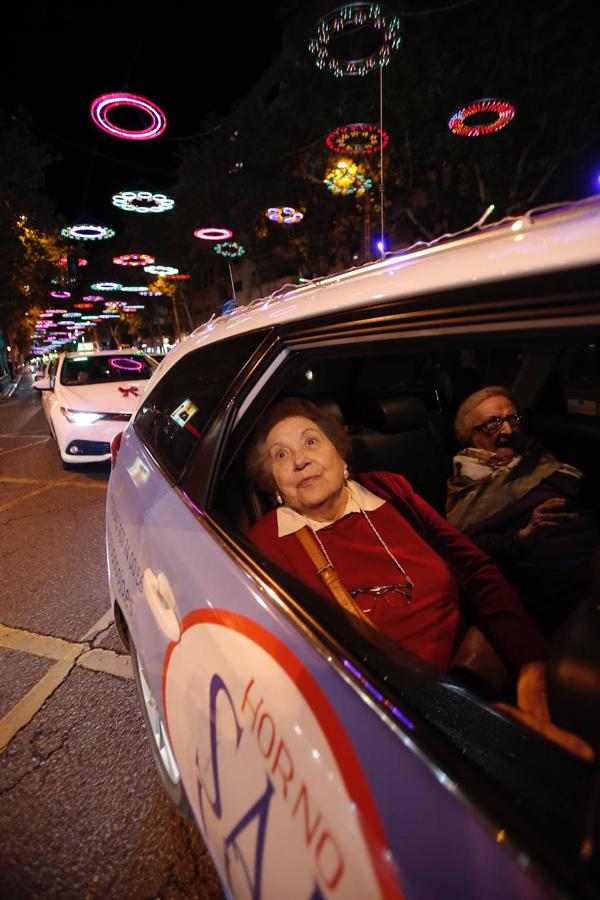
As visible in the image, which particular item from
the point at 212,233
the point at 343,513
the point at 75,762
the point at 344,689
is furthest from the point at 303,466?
the point at 212,233

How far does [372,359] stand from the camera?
295 centimetres

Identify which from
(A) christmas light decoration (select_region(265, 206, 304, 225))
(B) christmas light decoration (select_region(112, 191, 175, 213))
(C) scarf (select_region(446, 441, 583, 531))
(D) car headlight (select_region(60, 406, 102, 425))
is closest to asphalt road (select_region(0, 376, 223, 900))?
(C) scarf (select_region(446, 441, 583, 531))

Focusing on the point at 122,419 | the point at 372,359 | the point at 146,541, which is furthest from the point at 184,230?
the point at 146,541

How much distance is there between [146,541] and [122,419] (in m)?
4.51

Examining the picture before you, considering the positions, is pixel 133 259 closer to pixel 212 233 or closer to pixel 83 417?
pixel 212 233

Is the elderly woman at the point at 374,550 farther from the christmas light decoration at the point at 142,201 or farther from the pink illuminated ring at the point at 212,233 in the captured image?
the pink illuminated ring at the point at 212,233

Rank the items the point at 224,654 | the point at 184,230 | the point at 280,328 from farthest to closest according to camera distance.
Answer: the point at 184,230
the point at 280,328
the point at 224,654

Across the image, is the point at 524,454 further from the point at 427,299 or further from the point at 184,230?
the point at 184,230

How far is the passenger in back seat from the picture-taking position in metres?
1.88

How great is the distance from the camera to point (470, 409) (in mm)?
2465

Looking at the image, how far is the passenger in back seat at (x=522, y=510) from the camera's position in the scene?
188 cm

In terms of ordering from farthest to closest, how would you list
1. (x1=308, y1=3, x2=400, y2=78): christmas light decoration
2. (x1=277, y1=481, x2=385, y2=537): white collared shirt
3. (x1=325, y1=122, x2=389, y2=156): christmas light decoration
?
(x1=325, y1=122, x2=389, y2=156): christmas light decoration → (x1=308, y1=3, x2=400, y2=78): christmas light decoration → (x1=277, y1=481, x2=385, y2=537): white collared shirt

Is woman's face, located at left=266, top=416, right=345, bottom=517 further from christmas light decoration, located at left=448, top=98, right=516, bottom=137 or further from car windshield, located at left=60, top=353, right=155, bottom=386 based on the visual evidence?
christmas light decoration, located at left=448, top=98, right=516, bottom=137

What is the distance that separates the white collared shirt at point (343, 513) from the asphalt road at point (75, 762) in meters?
1.17
